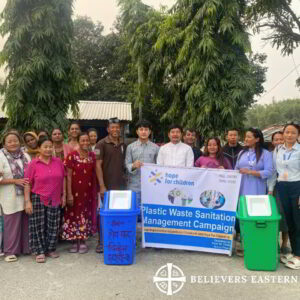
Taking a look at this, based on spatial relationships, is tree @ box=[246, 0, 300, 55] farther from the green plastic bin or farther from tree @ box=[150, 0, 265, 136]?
the green plastic bin

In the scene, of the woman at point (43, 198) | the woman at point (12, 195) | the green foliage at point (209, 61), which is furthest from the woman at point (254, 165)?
the green foliage at point (209, 61)

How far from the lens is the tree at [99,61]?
1930cm

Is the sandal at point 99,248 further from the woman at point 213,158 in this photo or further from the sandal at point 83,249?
the woman at point 213,158

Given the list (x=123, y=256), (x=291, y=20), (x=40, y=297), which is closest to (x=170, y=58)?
(x=291, y=20)

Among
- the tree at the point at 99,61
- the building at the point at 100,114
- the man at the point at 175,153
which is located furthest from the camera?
the tree at the point at 99,61

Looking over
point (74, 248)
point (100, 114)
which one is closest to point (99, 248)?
point (74, 248)

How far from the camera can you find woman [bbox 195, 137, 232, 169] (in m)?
4.42

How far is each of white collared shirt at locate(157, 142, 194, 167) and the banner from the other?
0.19 metres

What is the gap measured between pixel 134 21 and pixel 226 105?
5.80 m

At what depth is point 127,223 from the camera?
3779mm

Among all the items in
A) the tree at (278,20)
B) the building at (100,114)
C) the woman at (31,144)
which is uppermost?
the tree at (278,20)

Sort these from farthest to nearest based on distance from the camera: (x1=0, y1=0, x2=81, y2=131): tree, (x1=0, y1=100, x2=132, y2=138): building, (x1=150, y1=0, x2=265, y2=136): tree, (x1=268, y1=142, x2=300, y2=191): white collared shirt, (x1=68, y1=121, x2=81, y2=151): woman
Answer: (x1=0, y1=100, x2=132, y2=138): building
(x1=150, y1=0, x2=265, y2=136): tree
(x1=0, y1=0, x2=81, y2=131): tree
(x1=68, y1=121, x2=81, y2=151): woman
(x1=268, y1=142, x2=300, y2=191): white collared shirt

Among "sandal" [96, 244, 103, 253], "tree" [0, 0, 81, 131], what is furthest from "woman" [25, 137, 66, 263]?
"tree" [0, 0, 81, 131]

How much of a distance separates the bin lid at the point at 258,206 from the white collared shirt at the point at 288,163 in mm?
344
